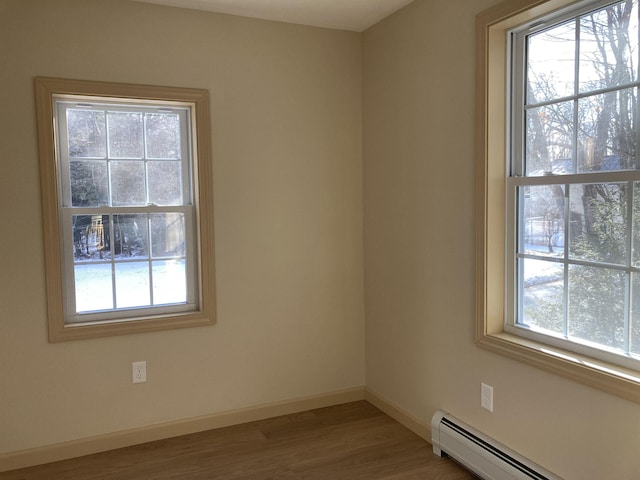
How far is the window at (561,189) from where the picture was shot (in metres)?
1.92

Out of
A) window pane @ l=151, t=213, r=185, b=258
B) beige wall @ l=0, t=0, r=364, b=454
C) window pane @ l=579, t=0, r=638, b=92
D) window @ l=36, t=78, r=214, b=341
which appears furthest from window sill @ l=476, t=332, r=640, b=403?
window pane @ l=151, t=213, r=185, b=258

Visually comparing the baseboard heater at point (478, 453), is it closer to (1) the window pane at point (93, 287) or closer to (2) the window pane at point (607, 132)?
(2) the window pane at point (607, 132)

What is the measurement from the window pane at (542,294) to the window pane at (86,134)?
2.33m

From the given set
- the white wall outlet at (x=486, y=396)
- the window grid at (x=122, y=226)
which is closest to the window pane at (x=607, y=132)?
the white wall outlet at (x=486, y=396)

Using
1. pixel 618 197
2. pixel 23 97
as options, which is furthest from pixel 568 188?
pixel 23 97

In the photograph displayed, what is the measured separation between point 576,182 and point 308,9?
5.96 ft

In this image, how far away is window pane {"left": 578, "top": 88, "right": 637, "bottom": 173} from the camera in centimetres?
190

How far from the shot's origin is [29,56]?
2.62 metres

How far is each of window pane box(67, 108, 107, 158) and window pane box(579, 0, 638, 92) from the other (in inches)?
95.5

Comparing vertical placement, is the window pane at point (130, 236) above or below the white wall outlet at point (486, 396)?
above

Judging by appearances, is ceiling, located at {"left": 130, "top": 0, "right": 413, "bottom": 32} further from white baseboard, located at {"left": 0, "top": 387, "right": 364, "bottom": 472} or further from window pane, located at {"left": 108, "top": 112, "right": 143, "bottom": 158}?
white baseboard, located at {"left": 0, "top": 387, "right": 364, "bottom": 472}

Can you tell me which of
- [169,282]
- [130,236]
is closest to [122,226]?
[130,236]

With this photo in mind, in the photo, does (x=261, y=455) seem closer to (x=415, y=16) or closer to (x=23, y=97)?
(x=23, y=97)

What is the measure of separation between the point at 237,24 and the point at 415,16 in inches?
41.4
